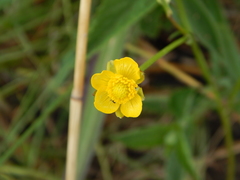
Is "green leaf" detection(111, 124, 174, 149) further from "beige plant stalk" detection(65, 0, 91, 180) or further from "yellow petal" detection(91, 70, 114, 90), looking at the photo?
"yellow petal" detection(91, 70, 114, 90)

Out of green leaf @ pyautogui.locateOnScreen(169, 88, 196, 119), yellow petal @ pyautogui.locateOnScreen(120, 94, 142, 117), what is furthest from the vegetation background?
yellow petal @ pyautogui.locateOnScreen(120, 94, 142, 117)

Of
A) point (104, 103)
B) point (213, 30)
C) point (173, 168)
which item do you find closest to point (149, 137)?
point (173, 168)

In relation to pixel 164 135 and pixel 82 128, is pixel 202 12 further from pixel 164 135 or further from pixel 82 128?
pixel 82 128

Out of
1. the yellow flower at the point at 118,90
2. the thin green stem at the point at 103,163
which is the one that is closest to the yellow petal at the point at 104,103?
the yellow flower at the point at 118,90

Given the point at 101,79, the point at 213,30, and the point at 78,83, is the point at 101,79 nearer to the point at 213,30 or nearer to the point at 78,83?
the point at 78,83

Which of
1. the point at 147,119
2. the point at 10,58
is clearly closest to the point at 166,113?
the point at 147,119

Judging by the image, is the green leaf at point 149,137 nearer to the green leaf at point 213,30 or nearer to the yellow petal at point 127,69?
the green leaf at point 213,30

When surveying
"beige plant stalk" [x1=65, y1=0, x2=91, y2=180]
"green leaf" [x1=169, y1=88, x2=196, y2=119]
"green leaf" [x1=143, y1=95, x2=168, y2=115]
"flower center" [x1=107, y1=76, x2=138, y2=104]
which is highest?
"green leaf" [x1=143, y1=95, x2=168, y2=115]

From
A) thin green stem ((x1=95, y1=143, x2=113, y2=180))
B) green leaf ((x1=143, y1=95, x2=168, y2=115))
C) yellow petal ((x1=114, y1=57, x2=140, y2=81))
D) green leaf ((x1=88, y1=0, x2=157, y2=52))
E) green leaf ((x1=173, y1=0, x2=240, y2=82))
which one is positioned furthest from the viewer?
thin green stem ((x1=95, y1=143, x2=113, y2=180))
